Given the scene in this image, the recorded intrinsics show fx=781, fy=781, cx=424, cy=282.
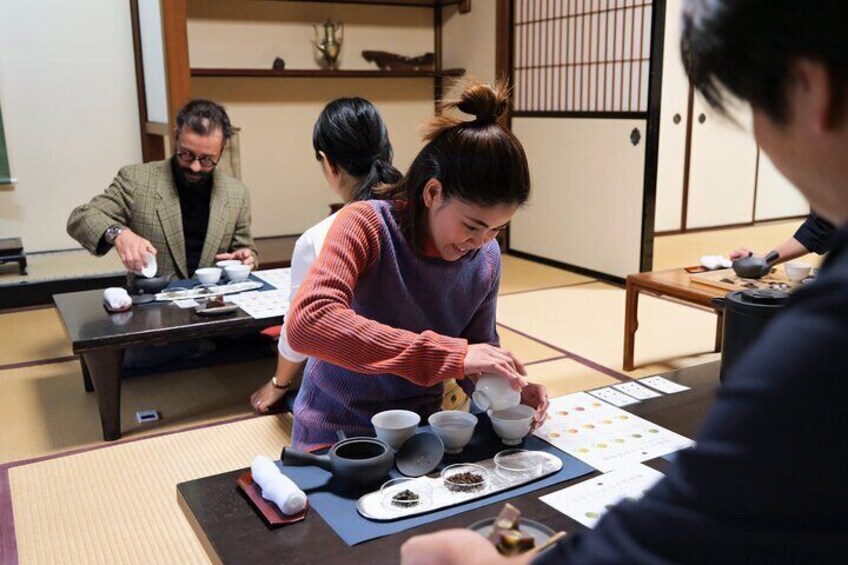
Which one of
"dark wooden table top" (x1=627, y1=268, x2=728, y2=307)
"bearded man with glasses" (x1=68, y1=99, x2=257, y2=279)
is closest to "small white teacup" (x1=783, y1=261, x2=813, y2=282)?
"dark wooden table top" (x1=627, y1=268, x2=728, y2=307)

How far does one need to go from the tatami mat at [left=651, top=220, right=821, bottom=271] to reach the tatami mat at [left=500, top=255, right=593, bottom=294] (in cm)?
66

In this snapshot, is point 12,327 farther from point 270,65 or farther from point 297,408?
point 297,408

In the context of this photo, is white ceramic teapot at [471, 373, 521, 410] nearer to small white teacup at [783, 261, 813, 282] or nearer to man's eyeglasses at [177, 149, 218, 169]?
small white teacup at [783, 261, 813, 282]

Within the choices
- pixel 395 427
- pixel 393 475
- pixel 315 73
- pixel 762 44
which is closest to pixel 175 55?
pixel 315 73

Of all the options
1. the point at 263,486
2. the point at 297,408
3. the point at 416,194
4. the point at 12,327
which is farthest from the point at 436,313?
the point at 12,327

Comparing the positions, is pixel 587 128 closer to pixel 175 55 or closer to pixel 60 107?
pixel 175 55

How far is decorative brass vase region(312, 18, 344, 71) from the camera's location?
19.4ft

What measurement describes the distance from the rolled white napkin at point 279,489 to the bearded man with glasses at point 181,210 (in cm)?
203

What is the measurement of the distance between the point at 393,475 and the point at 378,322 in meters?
0.37

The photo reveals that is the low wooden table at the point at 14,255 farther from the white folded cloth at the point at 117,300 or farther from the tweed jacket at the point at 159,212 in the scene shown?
the white folded cloth at the point at 117,300

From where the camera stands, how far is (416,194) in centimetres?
157

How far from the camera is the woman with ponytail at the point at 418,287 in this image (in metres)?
1.39

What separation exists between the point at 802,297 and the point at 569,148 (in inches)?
201

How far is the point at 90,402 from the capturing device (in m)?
3.09
